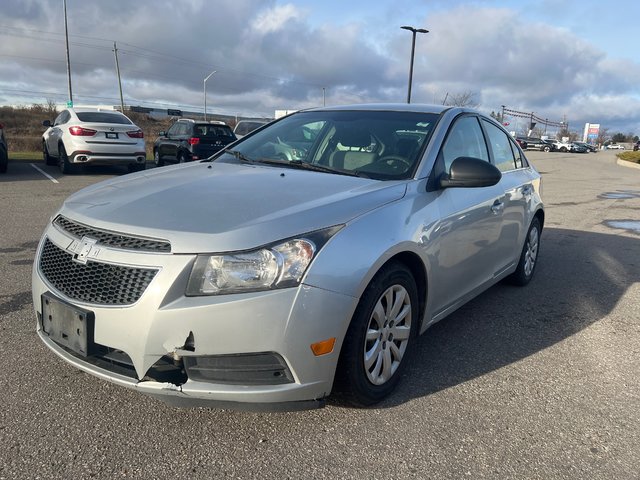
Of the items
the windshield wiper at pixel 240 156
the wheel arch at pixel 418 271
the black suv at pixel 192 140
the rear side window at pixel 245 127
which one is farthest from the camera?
the rear side window at pixel 245 127

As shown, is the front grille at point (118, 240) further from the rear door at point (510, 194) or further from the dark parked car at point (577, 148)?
the dark parked car at point (577, 148)

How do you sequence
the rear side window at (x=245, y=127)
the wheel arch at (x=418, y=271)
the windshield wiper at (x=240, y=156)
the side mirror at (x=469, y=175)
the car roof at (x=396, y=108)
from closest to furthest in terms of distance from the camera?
the wheel arch at (x=418, y=271)
the side mirror at (x=469, y=175)
the windshield wiper at (x=240, y=156)
the car roof at (x=396, y=108)
the rear side window at (x=245, y=127)

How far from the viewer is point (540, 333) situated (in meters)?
3.94

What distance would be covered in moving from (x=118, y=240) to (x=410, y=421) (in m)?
1.68

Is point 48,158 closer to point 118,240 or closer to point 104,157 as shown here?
point 104,157

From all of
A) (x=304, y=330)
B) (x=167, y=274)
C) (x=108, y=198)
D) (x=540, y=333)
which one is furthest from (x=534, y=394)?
(x=108, y=198)

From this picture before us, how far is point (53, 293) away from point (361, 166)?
191 cm

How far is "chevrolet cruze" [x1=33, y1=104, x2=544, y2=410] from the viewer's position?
221cm

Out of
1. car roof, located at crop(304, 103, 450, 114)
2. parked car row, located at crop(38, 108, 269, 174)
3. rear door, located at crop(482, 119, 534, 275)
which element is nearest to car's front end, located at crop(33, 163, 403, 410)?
car roof, located at crop(304, 103, 450, 114)

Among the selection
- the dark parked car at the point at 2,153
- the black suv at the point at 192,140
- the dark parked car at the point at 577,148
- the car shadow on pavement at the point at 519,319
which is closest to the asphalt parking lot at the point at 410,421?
the car shadow on pavement at the point at 519,319

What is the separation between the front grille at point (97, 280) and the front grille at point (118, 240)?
0.10 meters

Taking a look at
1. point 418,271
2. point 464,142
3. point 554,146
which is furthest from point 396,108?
point 554,146

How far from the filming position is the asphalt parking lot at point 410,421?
2.29 metres

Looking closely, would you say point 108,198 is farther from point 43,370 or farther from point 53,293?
Answer: point 43,370
